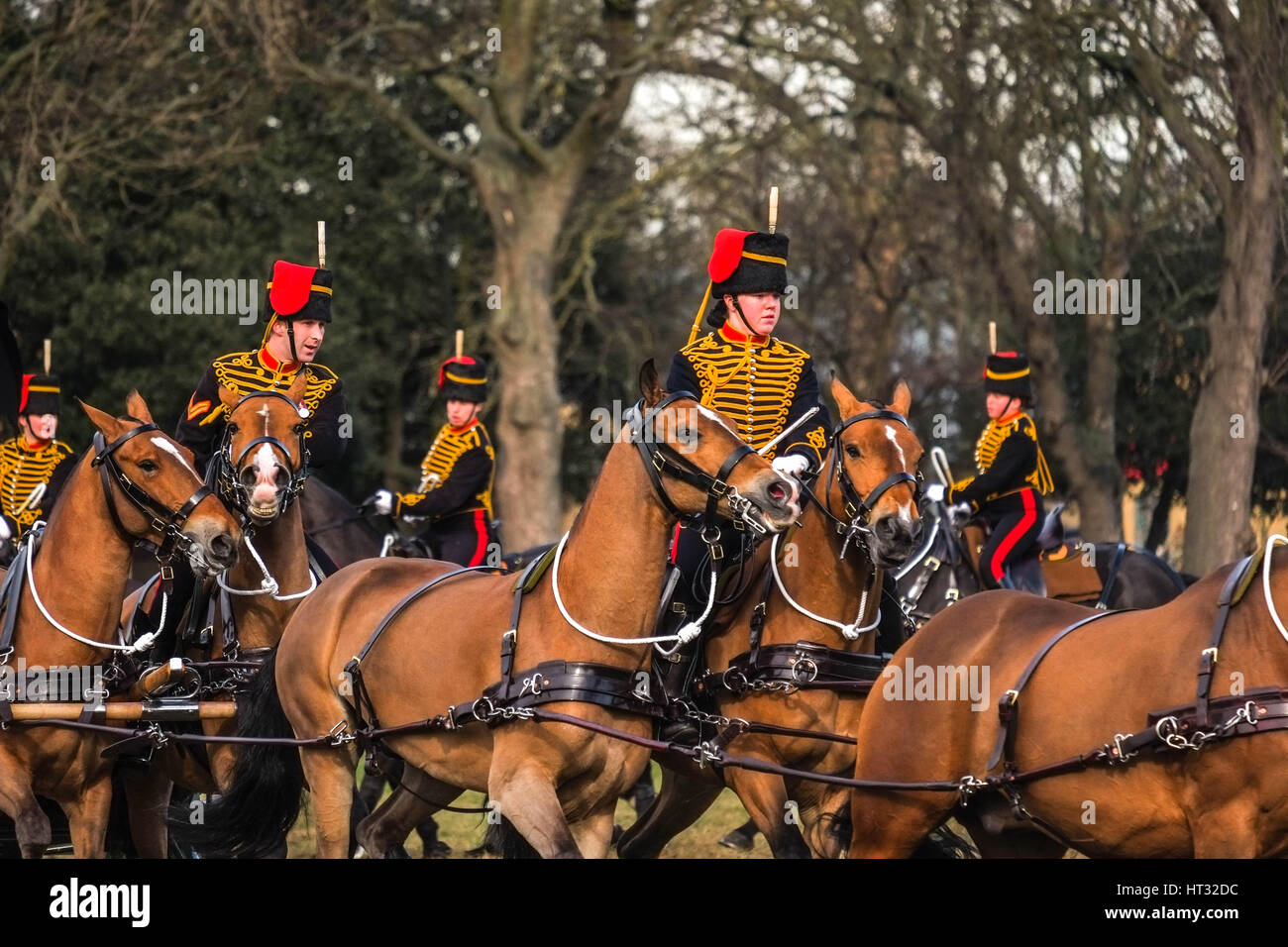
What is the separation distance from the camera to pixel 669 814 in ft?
25.2

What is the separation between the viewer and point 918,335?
3534 centimetres

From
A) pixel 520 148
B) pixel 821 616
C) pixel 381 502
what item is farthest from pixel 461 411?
pixel 520 148

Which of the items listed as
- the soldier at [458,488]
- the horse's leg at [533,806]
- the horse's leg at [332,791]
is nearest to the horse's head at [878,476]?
the horse's leg at [533,806]

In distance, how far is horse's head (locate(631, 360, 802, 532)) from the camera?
5.96 meters

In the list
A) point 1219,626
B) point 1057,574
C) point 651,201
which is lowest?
point 1057,574

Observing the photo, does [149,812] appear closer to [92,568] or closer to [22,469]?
[92,568]

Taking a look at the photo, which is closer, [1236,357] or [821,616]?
[821,616]

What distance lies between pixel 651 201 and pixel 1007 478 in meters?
14.4

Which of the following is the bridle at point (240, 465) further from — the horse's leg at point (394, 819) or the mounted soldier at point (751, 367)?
the mounted soldier at point (751, 367)

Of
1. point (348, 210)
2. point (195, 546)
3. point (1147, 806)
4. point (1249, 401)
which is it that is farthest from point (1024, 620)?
point (348, 210)

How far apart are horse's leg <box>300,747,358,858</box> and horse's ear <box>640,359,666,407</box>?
2.04 m

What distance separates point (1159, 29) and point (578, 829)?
1255cm

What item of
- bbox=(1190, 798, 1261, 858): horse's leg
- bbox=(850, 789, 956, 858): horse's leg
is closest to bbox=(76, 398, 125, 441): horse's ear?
bbox=(850, 789, 956, 858): horse's leg

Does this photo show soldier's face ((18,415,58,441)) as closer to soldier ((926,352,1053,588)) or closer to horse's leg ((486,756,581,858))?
soldier ((926,352,1053,588))
